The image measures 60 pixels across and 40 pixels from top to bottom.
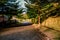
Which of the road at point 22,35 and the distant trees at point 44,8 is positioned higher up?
the distant trees at point 44,8

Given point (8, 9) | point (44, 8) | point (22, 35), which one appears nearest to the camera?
point (22, 35)

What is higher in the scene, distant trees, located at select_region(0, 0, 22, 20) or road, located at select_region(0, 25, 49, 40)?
distant trees, located at select_region(0, 0, 22, 20)

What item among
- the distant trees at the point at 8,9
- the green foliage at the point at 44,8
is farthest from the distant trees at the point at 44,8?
the distant trees at the point at 8,9

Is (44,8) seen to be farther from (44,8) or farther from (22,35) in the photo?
(22,35)

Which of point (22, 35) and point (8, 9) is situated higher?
point (8, 9)

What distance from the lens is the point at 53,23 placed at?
1494 centimetres

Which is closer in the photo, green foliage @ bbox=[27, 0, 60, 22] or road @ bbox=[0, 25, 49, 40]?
road @ bbox=[0, 25, 49, 40]

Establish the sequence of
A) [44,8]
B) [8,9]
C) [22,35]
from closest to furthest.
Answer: [22,35] < [44,8] < [8,9]

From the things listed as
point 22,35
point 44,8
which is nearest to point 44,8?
point 44,8

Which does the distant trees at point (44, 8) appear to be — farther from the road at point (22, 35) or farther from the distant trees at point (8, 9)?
the road at point (22, 35)

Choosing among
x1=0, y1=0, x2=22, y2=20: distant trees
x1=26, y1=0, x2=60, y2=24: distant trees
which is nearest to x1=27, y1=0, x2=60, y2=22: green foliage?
x1=26, y1=0, x2=60, y2=24: distant trees

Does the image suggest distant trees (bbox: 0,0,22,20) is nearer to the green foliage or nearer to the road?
the green foliage

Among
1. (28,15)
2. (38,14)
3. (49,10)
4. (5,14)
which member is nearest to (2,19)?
(5,14)

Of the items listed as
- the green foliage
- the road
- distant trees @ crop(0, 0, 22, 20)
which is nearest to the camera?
the road
